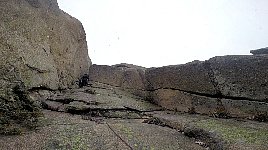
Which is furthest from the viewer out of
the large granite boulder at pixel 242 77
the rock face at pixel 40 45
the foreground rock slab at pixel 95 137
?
the large granite boulder at pixel 242 77

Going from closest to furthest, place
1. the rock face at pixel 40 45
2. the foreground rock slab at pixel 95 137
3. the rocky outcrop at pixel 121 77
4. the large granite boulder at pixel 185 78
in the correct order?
the foreground rock slab at pixel 95 137
the rock face at pixel 40 45
the large granite boulder at pixel 185 78
the rocky outcrop at pixel 121 77

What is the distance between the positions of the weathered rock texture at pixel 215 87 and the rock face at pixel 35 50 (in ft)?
11.9

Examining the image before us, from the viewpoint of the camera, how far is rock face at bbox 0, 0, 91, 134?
267 inches

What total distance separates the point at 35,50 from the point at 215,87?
6208 mm

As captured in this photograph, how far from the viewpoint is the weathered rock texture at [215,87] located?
27.1 feet

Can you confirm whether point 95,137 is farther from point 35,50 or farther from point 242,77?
point 242,77

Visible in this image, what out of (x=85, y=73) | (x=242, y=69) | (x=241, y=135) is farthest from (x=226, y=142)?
(x=85, y=73)

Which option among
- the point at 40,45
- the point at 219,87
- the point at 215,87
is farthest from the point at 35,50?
the point at 219,87

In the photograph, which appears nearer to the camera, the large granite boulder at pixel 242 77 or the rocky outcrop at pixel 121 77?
the large granite boulder at pixel 242 77

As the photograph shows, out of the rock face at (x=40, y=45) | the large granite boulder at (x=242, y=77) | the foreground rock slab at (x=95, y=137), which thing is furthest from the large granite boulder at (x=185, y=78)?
the rock face at (x=40, y=45)

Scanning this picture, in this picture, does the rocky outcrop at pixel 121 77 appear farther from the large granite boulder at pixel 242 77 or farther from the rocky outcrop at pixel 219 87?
the large granite boulder at pixel 242 77

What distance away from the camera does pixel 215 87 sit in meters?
9.05

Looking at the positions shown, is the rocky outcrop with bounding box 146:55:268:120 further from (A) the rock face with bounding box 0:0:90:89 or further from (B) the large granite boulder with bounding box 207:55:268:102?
(A) the rock face with bounding box 0:0:90:89

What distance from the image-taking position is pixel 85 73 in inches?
541
